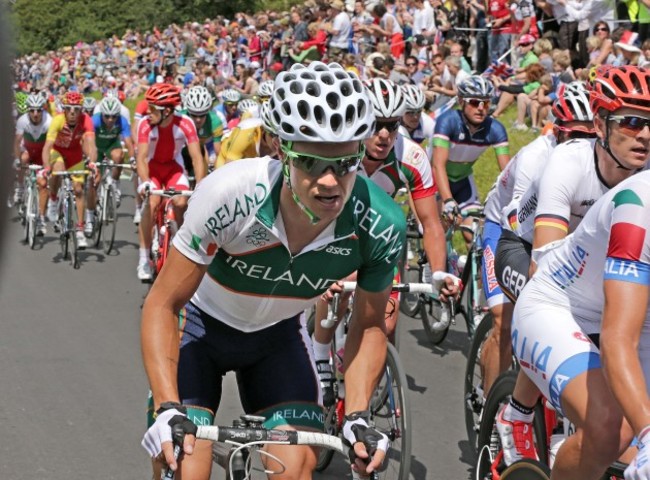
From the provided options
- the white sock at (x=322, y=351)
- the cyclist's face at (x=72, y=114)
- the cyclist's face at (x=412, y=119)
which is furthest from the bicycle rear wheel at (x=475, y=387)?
the cyclist's face at (x=72, y=114)

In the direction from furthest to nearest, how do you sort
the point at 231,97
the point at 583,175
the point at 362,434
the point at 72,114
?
1. the point at 231,97
2. the point at 72,114
3. the point at 583,175
4. the point at 362,434

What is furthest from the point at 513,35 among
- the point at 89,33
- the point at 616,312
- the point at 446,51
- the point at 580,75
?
the point at 89,33

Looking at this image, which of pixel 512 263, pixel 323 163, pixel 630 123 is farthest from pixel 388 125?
pixel 323 163

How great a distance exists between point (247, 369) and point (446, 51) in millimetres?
17182

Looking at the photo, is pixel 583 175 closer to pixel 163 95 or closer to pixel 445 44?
pixel 163 95

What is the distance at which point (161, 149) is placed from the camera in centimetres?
1257

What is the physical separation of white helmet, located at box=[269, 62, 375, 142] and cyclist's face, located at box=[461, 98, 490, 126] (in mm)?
6267

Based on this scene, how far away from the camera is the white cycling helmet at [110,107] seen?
1650cm

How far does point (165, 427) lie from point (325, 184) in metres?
0.88

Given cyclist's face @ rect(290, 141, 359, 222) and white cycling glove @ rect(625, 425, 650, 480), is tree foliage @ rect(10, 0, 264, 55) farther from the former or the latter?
white cycling glove @ rect(625, 425, 650, 480)

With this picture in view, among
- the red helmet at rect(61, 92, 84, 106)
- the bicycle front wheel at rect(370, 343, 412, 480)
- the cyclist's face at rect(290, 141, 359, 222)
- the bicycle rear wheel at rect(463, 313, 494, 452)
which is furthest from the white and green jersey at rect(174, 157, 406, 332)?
the red helmet at rect(61, 92, 84, 106)

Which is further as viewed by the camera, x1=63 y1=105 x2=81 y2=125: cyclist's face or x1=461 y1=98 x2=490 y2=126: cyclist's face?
x1=63 y1=105 x2=81 y2=125: cyclist's face

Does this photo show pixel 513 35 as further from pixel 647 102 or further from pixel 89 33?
pixel 89 33

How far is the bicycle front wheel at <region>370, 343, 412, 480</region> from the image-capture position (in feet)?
17.8
